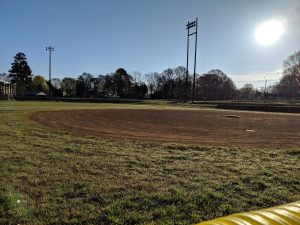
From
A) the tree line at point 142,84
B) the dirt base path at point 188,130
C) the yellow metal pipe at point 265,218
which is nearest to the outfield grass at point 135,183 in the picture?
the yellow metal pipe at point 265,218

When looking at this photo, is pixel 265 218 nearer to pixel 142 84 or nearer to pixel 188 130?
pixel 188 130

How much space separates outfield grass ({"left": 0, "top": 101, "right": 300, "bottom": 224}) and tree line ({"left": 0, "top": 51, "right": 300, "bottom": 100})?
9484 centimetres

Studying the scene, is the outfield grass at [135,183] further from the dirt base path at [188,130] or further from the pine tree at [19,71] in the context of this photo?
the pine tree at [19,71]

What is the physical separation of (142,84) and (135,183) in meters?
118

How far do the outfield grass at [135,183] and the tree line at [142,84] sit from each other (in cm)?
9484

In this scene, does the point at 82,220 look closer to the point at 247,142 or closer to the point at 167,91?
the point at 247,142

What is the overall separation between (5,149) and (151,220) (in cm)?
585

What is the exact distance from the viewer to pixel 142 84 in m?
124

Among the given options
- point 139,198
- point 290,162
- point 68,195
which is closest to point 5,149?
point 68,195

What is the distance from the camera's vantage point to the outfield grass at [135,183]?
4449mm

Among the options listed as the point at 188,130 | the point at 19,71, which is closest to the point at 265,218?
the point at 188,130

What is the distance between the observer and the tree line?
339 feet

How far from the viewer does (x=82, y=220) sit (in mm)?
4195

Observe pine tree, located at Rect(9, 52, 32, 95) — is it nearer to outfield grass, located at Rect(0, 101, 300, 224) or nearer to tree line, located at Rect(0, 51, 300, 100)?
tree line, located at Rect(0, 51, 300, 100)
